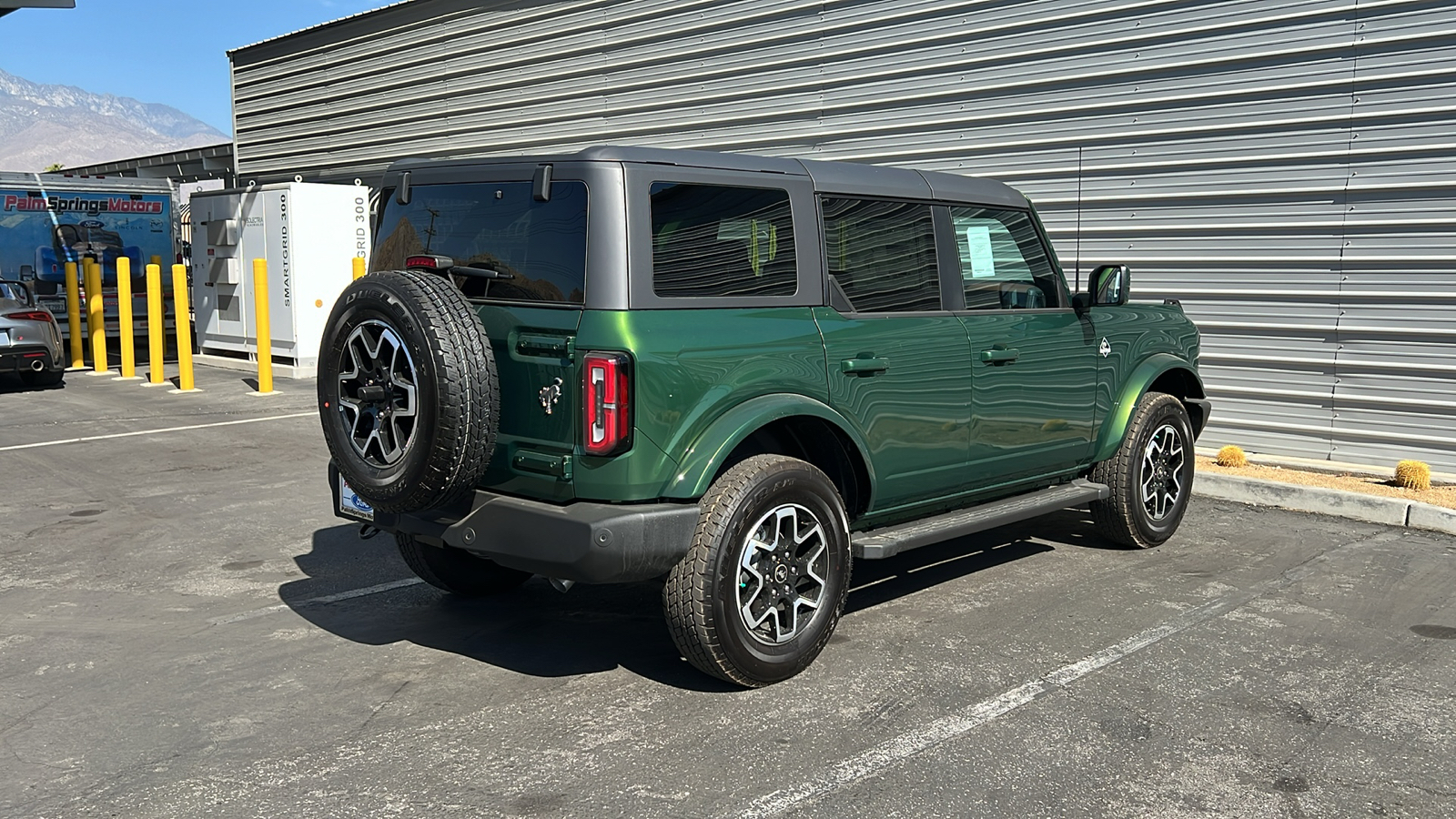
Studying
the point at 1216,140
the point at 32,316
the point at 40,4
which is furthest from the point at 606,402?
the point at 40,4

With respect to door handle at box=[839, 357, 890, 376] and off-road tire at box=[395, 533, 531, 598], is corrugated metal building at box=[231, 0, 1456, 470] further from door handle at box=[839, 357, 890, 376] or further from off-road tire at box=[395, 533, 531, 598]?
off-road tire at box=[395, 533, 531, 598]

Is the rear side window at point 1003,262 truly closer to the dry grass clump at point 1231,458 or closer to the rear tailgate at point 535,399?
the rear tailgate at point 535,399

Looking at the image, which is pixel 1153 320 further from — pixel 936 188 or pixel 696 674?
pixel 696 674

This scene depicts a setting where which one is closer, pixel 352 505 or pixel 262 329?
pixel 352 505

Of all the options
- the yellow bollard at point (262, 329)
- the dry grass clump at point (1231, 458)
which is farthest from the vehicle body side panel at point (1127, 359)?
the yellow bollard at point (262, 329)

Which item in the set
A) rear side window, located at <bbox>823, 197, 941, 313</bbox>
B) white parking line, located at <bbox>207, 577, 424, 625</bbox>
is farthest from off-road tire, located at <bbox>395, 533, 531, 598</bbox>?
rear side window, located at <bbox>823, 197, 941, 313</bbox>

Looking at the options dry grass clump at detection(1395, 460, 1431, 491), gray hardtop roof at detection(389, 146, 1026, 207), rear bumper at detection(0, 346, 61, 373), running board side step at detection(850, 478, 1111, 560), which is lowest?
dry grass clump at detection(1395, 460, 1431, 491)

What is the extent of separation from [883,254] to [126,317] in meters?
12.4

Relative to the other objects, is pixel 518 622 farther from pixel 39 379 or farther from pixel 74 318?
pixel 74 318

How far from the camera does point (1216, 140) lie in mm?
9273

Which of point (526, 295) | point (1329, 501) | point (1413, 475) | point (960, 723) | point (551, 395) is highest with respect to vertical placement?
point (526, 295)

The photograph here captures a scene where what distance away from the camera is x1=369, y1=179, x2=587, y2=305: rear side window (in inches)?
173

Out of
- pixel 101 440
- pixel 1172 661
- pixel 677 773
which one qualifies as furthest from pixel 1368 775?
pixel 101 440

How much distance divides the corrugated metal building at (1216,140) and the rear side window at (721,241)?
5.61 meters
